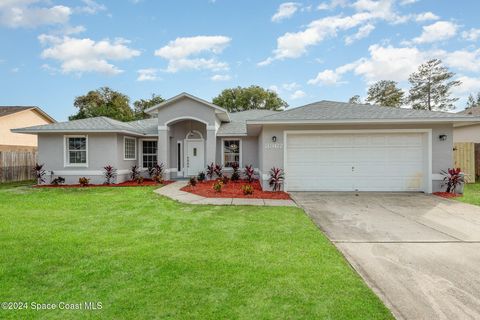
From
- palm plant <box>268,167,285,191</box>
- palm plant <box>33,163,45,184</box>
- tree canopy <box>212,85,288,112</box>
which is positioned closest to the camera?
palm plant <box>268,167,285,191</box>

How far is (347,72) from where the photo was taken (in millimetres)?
21312

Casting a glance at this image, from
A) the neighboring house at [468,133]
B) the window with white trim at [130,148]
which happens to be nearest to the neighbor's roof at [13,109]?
the window with white trim at [130,148]

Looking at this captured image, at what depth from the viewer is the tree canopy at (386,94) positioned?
1412 inches

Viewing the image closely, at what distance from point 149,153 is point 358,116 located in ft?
40.1

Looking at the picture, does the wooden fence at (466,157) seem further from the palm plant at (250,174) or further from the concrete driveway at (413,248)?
the palm plant at (250,174)

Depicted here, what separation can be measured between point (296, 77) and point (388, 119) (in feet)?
38.0

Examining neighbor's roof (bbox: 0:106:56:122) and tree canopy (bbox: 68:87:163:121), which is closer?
neighbor's roof (bbox: 0:106:56:122)

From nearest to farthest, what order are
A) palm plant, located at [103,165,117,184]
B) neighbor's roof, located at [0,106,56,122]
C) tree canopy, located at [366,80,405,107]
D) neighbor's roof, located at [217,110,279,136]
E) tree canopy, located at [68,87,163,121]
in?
palm plant, located at [103,165,117,184], neighbor's roof, located at [217,110,279,136], neighbor's roof, located at [0,106,56,122], tree canopy, located at [366,80,405,107], tree canopy, located at [68,87,163,121]

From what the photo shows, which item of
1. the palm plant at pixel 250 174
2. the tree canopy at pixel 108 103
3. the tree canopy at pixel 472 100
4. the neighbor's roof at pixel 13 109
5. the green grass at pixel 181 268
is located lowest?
the green grass at pixel 181 268

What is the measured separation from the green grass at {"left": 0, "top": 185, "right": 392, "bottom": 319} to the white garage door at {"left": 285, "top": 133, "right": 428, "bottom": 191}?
4529 mm

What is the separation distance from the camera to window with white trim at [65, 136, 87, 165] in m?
14.2

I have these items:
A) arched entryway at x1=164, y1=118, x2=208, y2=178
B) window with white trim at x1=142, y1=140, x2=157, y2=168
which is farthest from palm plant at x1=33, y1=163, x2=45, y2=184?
arched entryway at x1=164, y1=118, x2=208, y2=178

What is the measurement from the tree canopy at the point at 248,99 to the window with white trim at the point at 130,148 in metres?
24.3

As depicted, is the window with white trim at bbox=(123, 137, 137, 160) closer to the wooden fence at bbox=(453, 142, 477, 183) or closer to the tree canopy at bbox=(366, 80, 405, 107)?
the wooden fence at bbox=(453, 142, 477, 183)
